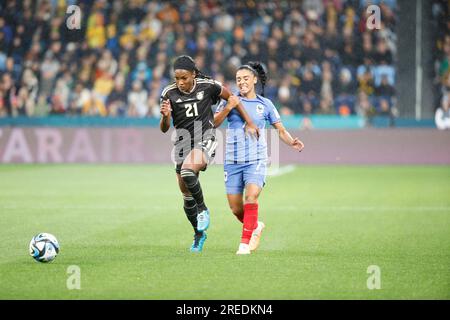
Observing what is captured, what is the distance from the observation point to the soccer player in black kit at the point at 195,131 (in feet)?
34.1

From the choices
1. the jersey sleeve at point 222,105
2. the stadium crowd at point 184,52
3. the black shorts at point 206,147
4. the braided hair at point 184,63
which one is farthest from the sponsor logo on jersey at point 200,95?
the stadium crowd at point 184,52

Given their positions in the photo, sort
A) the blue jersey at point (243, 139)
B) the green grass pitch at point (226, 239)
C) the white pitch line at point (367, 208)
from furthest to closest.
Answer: the white pitch line at point (367, 208) → the blue jersey at point (243, 139) → the green grass pitch at point (226, 239)

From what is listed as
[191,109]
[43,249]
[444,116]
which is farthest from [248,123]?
[444,116]

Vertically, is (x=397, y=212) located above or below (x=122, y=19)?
below

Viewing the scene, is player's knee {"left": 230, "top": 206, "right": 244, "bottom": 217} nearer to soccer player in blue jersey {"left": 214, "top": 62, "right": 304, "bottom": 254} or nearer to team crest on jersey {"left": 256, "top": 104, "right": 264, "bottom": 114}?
soccer player in blue jersey {"left": 214, "top": 62, "right": 304, "bottom": 254}

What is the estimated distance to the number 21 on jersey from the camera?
1054 cm

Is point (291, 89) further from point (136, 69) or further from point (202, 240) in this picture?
point (202, 240)

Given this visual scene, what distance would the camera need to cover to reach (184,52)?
27.5 m

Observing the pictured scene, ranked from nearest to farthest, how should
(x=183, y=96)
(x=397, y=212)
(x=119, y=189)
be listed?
(x=183, y=96) → (x=397, y=212) → (x=119, y=189)

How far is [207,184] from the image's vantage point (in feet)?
67.6

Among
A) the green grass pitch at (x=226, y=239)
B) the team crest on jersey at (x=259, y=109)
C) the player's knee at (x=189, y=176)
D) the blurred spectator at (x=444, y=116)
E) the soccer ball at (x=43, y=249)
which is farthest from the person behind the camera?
the blurred spectator at (x=444, y=116)

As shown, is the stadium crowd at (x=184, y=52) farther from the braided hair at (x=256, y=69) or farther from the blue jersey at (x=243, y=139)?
the blue jersey at (x=243, y=139)
